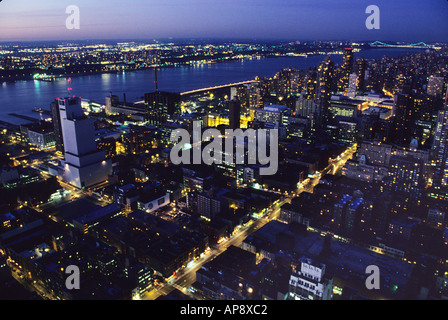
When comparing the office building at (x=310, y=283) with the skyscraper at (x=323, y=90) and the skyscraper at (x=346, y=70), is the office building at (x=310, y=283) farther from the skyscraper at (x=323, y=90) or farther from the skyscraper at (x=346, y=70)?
the skyscraper at (x=346, y=70)

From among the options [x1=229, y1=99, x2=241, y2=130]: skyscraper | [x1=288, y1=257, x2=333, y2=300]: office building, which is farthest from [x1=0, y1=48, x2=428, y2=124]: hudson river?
[x1=288, y1=257, x2=333, y2=300]: office building

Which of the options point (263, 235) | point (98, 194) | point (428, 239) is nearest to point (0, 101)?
point (98, 194)

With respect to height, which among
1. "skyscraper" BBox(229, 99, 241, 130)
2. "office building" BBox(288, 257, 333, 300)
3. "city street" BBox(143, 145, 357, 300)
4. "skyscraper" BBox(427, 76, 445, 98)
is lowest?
"city street" BBox(143, 145, 357, 300)

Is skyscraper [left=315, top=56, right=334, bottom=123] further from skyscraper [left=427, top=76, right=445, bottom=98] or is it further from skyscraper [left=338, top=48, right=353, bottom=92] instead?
skyscraper [left=338, top=48, right=353, bottom=92]

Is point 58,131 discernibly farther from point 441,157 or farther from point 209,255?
point 441,157

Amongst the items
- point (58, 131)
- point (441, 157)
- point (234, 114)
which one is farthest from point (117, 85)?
point (441, 157)
